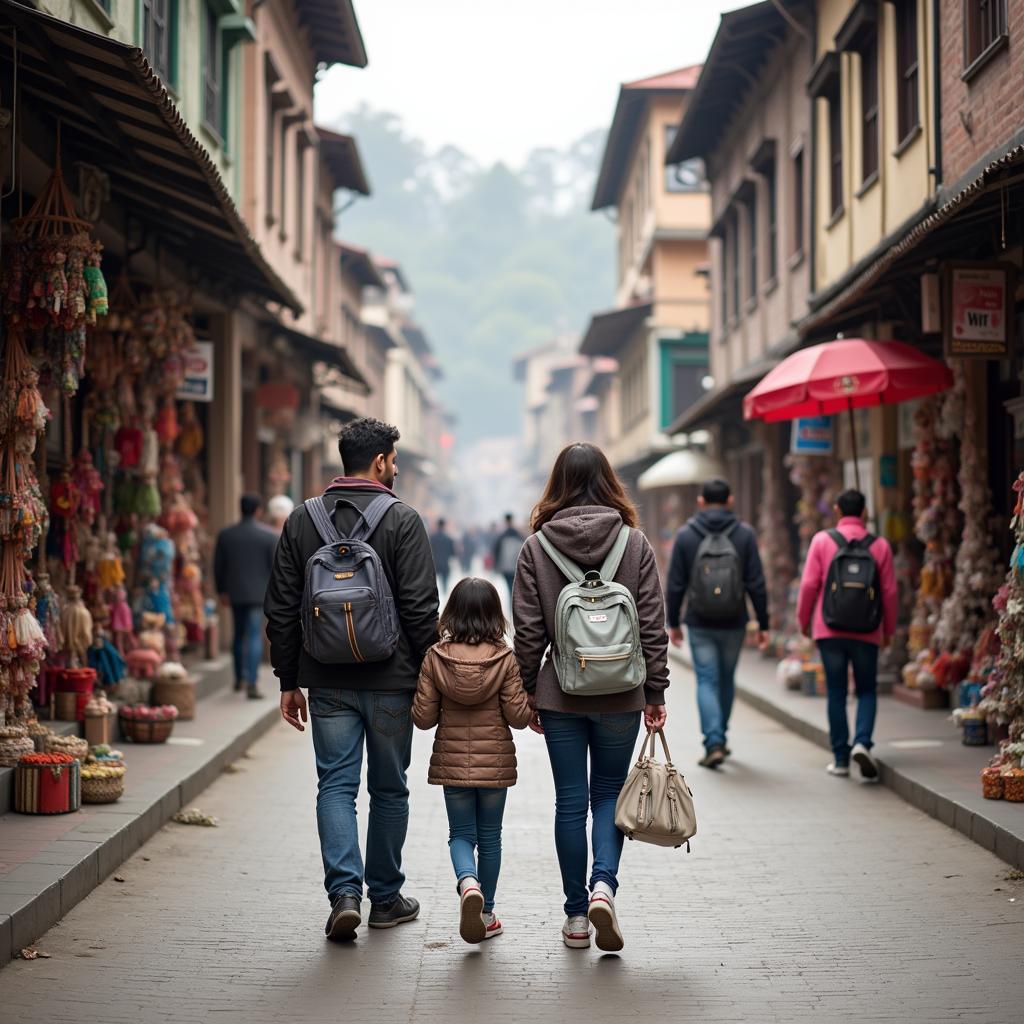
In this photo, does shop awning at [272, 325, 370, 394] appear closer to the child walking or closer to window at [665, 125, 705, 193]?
the child walking

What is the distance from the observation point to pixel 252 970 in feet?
20.0

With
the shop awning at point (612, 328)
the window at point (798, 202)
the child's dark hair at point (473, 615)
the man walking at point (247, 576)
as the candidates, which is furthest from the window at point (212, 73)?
the shop awning at point (612, 328)

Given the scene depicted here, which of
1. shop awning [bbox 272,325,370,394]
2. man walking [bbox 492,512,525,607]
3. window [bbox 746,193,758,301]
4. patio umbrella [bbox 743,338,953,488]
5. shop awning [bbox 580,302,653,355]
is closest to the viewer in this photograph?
patio umbrella [bbox 743,338,953,488]

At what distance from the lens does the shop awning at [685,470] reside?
89.8ft

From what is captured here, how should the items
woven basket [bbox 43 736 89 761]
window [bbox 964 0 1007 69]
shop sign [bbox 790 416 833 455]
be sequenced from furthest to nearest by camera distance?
shop sign [bbox 790 416 833 455] < window [bbox 964 0 1007 69] < woven basket [bbox 43 736 89 761]

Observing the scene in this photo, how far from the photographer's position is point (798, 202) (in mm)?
21672

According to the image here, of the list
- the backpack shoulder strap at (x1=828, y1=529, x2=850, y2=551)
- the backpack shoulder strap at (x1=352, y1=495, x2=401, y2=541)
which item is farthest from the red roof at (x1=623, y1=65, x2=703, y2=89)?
the backpack shoulder strap at (x1=352, y1=495, x2=401, y2=541)

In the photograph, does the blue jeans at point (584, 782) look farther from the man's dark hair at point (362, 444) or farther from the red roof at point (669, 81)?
the red roof at point (669, 81)

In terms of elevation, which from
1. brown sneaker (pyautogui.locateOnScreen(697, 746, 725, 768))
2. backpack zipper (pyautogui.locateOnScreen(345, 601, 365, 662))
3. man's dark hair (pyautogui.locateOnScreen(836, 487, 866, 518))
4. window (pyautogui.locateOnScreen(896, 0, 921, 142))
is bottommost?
brown sneaker (pyautogui.locateOnScreen(697, 746, 725, 768))

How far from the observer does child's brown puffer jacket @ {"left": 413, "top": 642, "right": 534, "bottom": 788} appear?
6.36 meters

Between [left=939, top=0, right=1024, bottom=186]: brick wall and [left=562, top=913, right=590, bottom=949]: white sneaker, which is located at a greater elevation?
[left=939, top=0, right=1024, bottom=186]: brick wall

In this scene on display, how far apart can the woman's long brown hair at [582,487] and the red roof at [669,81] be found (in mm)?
30570

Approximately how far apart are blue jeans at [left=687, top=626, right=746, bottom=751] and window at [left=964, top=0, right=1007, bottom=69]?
185 inches

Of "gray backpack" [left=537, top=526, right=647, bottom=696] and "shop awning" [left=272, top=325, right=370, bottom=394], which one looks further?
"shop awning" [left=272, top=325, right=370, bottom=394]
